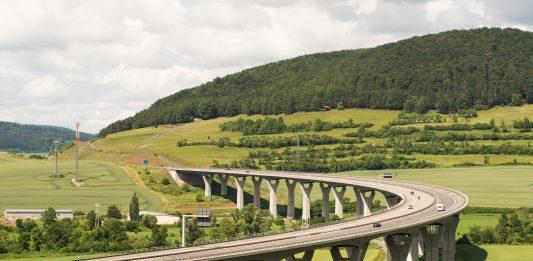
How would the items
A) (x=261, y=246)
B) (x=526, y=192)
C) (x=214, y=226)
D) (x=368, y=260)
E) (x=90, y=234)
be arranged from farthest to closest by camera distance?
(x=526, y=192)
(x=214, y=226)
(x=90, y=234)
(x=368, y=260)
(x=261, y=246)

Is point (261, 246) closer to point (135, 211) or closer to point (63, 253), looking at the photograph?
point (63, 253)

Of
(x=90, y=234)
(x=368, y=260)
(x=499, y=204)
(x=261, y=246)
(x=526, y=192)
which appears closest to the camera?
(x=261, y=246)

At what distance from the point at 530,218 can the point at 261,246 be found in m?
94.0

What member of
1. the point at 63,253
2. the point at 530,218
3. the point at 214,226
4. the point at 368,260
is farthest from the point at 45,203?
the point at 530,218

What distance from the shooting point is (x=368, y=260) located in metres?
116

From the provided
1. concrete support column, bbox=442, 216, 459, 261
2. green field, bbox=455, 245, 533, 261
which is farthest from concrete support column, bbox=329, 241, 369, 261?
green field, bbox=455, 245, 533, 261

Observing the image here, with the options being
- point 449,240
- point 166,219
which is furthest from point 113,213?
point 449,240

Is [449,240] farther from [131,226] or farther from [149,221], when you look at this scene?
[149,221]

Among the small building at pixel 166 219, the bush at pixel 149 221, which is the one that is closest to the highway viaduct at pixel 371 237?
the small building at pixel 166 219

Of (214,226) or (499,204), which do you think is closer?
(214,226)

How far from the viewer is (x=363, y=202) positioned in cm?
15900

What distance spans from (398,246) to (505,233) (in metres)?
47.4

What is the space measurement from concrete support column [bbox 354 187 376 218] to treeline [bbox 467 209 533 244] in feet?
70.1

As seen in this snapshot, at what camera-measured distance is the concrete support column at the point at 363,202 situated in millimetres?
153975
